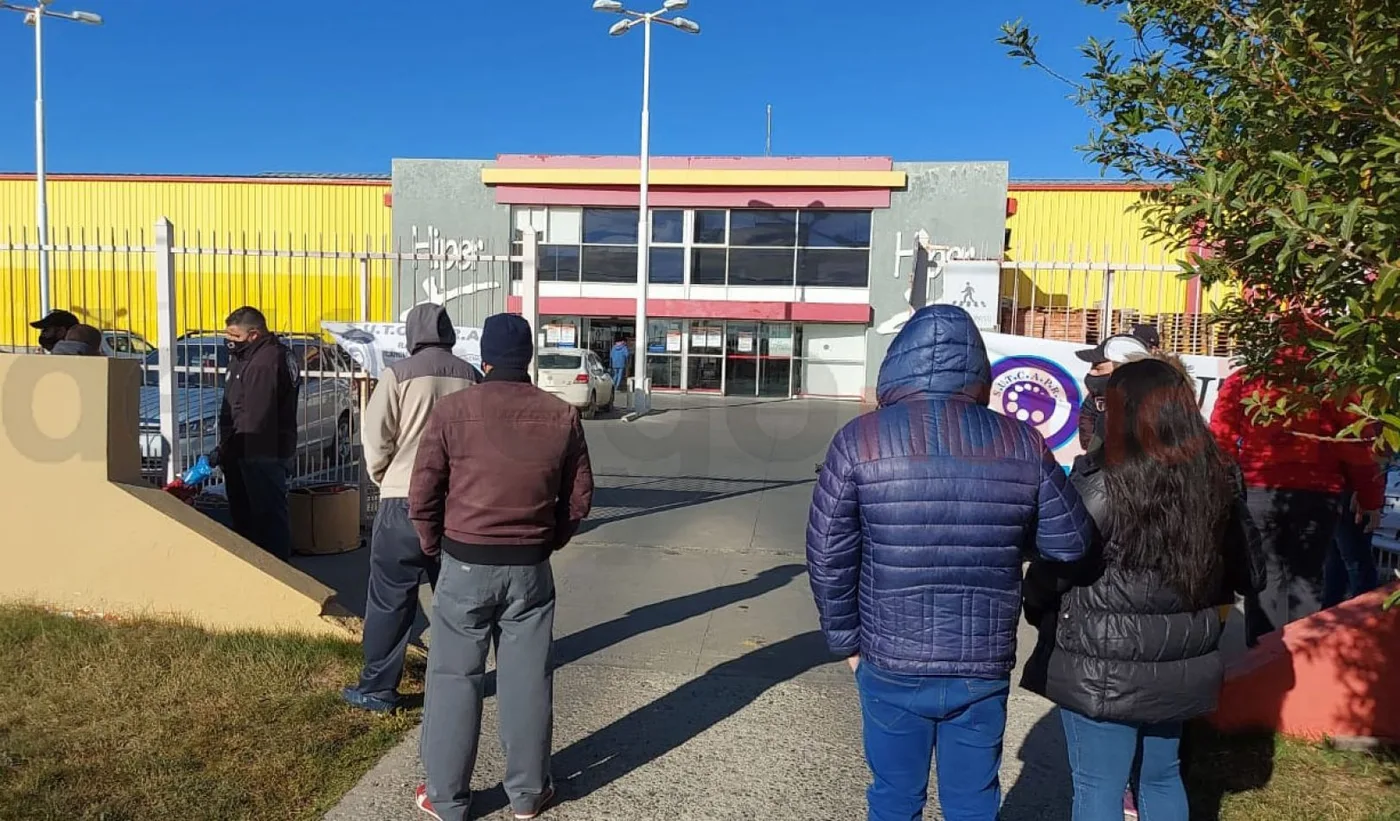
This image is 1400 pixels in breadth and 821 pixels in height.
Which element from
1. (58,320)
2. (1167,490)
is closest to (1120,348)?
(1167,490)

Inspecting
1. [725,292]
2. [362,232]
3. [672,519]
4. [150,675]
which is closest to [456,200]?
[362,232]

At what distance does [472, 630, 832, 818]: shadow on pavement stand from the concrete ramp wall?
66.6 inches

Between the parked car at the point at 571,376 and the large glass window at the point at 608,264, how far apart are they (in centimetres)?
698

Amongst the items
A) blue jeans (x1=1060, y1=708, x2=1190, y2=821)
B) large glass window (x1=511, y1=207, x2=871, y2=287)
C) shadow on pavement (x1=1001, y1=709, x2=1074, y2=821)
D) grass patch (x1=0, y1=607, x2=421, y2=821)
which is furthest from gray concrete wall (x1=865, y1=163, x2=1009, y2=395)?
blue jeans (x1=1060, y1=708, x2=1190, y2=821)

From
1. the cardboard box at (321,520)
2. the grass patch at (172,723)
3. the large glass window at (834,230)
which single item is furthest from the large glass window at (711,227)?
the grass patch at (172,723)

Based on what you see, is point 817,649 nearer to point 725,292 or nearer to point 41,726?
point 41,726

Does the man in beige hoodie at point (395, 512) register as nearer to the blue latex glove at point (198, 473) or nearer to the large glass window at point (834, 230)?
the blue latex glove at point (198, 473)

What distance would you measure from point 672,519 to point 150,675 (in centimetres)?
472

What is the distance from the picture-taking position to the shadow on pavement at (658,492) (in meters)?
8.52

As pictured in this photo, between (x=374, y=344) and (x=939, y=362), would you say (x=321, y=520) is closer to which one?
(x=374, y=344)

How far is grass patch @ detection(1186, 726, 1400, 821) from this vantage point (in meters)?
3.24

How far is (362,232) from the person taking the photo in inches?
1025

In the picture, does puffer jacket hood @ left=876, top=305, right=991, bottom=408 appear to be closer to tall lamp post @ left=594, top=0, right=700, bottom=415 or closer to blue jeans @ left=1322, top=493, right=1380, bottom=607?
blue jeans @ left=1322, top=493, right=1380, bottom=607

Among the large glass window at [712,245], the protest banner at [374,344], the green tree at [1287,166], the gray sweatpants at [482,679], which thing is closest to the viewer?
the green tree at [1287,166]
